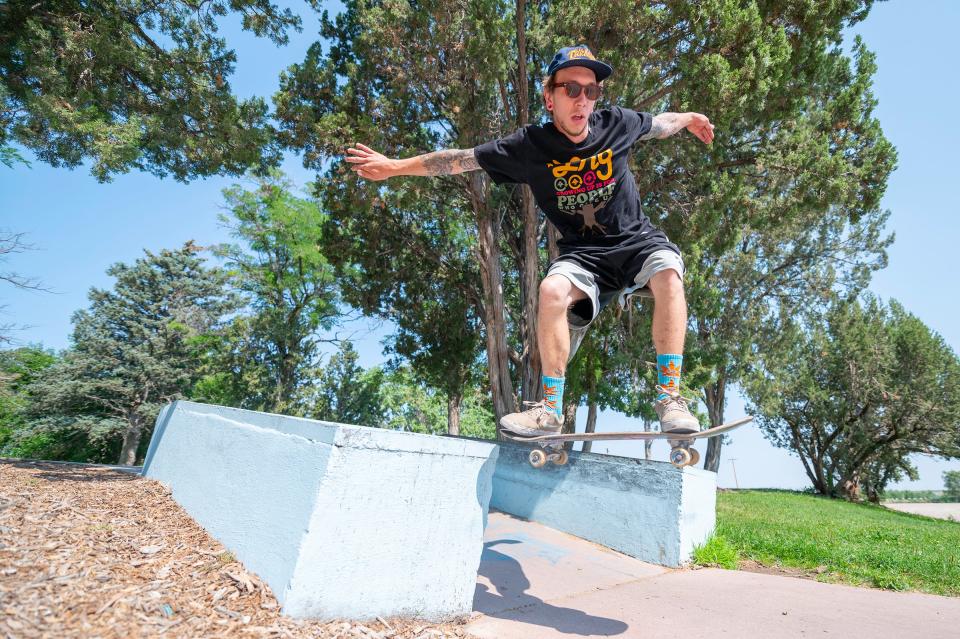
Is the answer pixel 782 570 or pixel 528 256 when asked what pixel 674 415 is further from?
pixel 528 256

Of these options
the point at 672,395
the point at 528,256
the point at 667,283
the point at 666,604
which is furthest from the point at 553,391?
the point at 528,256

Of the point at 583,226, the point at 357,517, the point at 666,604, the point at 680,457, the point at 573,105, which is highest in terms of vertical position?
the point at 573,105

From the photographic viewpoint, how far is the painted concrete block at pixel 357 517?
2430 millimetres

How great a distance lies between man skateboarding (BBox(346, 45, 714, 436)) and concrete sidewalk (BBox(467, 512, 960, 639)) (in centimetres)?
112

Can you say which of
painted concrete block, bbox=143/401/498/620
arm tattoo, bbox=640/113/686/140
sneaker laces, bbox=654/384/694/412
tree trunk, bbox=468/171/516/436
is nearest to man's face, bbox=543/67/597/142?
arm tattoo, bbox=640/113/686/140

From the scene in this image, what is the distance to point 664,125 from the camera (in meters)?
3.95

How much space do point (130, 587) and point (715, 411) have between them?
2233 cm

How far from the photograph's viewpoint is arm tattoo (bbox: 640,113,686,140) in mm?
3912

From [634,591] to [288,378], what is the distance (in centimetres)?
2138

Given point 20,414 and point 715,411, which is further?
point 20,414

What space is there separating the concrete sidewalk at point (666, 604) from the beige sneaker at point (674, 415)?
43.2 inches

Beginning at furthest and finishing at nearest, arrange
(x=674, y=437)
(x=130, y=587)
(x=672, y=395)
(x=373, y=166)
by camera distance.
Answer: (x=373, y=166), (x=672, y=395), (x=674, y=437), (x=130, y=587)

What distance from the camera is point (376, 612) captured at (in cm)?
261

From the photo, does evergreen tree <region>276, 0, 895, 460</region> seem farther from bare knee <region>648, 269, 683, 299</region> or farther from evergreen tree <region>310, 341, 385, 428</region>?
evergreen tree <region>310, 341, 385, 428</region>
